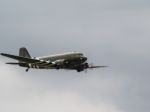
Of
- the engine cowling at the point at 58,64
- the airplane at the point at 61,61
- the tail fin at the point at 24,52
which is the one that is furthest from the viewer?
the tail fin at the point at 24,52

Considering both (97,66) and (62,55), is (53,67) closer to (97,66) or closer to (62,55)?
(62,55)

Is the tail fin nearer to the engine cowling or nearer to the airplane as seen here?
the airplane

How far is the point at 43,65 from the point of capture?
11756cm

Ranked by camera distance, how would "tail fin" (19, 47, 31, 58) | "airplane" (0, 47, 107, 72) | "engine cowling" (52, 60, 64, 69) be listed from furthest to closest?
"tail fin" (19, 47, 31, 58) < "airplane" (0, 47, 107, 72) < "engine cowling" (52, 60, 64, 69)

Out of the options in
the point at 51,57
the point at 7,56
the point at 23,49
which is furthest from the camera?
the point at 23,49

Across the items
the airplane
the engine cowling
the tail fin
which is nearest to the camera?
the engine cowling

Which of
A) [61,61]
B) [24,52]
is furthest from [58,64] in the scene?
[24,52]

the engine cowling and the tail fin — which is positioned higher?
the tail fin

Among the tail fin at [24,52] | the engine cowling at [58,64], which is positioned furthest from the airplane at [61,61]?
the tail fin at [24,52]

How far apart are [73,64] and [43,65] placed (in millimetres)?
6604

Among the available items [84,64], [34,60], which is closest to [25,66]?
[34,60]

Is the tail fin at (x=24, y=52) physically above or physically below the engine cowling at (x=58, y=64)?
above

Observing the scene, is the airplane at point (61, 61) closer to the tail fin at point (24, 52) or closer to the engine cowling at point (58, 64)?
the engine cowling at point (58, 64)

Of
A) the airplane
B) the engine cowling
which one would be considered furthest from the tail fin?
the engine cowling
